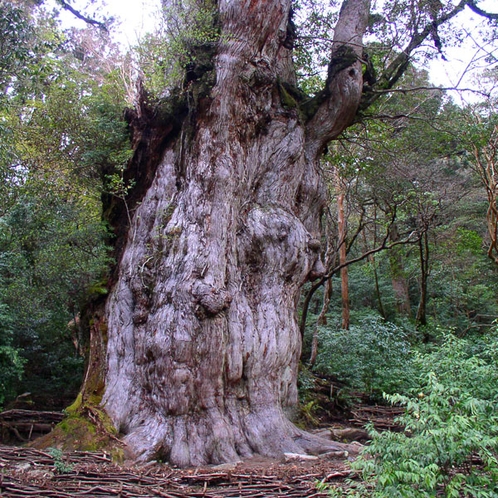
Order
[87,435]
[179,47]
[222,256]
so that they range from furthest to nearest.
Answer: [179,47] → [222,256] → [87,435]

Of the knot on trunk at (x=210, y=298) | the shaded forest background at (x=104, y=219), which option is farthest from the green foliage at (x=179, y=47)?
the knot on trunk at (x=210, y=298)

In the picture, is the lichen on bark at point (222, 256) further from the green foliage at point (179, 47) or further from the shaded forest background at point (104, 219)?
the shaded forest background at point (104, 219)

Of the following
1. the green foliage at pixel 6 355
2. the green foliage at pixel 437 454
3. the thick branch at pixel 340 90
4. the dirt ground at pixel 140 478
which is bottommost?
the dirt ground at pixel 140 478

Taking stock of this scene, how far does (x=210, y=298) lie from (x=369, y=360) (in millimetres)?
5391

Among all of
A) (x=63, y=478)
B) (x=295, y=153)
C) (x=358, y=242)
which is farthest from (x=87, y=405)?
(x=358, y=242)

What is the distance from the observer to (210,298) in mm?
5105

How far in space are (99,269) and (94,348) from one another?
110 centimetres

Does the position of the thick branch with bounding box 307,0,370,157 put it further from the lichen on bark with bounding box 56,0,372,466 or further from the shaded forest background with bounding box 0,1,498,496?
the shaded forest background with bounding box 0,1,498,496

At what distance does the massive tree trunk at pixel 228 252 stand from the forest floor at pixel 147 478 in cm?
46

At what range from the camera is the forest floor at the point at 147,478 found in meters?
3.55

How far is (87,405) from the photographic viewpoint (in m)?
5.23

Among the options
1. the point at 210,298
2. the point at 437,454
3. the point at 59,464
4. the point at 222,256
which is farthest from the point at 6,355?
the point at 437,454

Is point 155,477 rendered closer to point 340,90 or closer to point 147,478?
point 147,478

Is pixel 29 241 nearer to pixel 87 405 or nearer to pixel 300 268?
pixel 87 405
